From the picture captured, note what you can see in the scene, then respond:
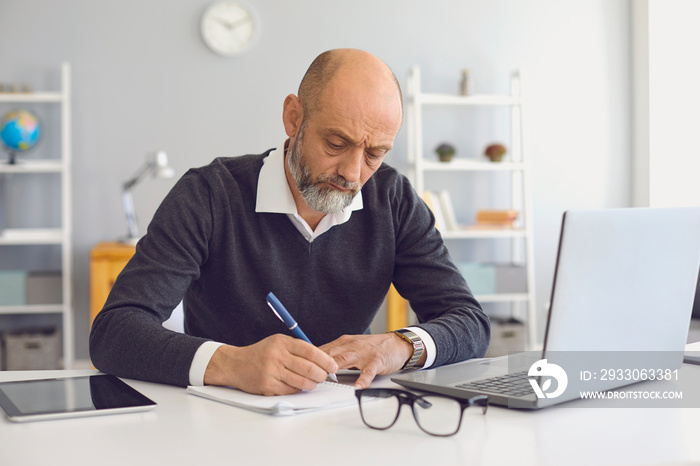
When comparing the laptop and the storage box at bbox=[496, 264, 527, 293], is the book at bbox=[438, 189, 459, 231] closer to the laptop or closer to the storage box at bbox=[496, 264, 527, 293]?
the storage box at bbox=[496, 264, 527, 293]

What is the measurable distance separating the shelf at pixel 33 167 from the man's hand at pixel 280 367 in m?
2.86

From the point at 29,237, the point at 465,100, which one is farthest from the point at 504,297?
the point at 29,237

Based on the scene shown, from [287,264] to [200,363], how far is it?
0.45 meters

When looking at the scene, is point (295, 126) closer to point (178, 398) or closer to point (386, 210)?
point (386, 210)

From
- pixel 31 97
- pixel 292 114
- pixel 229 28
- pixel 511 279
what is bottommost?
pixel 511 279

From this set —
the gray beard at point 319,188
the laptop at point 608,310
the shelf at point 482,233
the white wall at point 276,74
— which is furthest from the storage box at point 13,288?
the laptop at point 608,310

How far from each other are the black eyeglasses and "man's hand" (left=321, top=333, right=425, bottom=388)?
136mm

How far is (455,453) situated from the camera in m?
0.74

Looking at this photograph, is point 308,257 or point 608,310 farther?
point 308,257

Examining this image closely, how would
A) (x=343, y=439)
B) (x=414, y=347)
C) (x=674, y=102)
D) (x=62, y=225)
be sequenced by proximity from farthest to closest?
(x=674, y=102) → (x=62, y=225) → (x=414, y=347) → (x=343, y=439)

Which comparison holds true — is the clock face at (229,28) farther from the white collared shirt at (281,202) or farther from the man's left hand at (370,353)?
the man's left hand at (370,353)

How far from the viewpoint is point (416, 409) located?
868 mm

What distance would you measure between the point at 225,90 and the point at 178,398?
308cm

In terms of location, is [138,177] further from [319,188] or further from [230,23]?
[319,188]
